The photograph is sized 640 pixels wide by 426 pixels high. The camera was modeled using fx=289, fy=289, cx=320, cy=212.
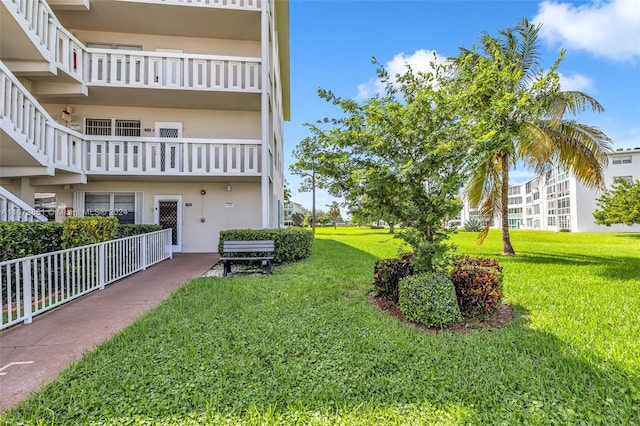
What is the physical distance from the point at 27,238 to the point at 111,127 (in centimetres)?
721

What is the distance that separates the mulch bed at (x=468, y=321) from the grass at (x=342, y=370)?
0.21m

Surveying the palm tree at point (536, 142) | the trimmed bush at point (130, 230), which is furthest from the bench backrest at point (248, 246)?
the palm tree at point (536, 142)

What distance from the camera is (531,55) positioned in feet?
34.8

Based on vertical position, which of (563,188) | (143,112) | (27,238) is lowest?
(27,238)

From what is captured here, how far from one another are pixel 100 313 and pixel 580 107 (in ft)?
48.8

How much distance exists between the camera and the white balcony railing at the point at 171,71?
32.4 ft

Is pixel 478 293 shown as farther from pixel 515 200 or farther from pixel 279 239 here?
pixel 515 200

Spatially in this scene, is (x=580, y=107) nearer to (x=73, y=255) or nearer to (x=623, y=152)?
(x=73, y=255)

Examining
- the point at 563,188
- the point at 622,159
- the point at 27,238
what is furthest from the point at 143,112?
the point at 622,159

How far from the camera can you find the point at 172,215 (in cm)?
1194

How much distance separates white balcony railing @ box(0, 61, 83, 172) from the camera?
21.8 feet

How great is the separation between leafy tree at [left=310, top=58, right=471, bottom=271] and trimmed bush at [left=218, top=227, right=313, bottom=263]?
13.8ft

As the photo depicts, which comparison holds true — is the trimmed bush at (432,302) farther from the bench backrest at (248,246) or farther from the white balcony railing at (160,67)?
the white balcony railing at (160,67)

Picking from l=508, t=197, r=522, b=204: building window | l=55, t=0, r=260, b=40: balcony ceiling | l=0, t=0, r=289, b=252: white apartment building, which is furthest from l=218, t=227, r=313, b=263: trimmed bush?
l=508, t=197, r=522, b=204: building window
